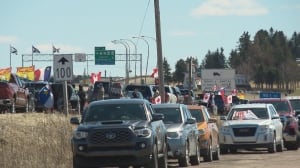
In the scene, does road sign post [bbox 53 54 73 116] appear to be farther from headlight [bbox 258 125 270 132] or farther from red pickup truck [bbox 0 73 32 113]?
red pickup truck [bbox 0 73 32 113]

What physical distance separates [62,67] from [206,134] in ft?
16.1

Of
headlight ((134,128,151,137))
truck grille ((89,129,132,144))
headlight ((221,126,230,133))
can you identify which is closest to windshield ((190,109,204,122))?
headlight ((221,126,230,133))

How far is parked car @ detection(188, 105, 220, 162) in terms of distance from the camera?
2411 cm

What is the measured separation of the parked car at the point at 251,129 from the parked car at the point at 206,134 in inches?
98.2

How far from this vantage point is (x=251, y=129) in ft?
94.1

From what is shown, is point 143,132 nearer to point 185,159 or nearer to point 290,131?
point 185,159

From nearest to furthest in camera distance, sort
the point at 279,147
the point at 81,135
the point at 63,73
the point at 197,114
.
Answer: the point at 81,135 → the point at 63,73 → the point at 197,114 → the point at 279,147

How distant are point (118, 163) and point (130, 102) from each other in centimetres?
190

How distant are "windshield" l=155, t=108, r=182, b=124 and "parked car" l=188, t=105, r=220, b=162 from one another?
160cm

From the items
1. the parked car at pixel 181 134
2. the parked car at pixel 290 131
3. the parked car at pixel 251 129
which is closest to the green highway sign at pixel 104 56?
the parked car at pixel 290 131

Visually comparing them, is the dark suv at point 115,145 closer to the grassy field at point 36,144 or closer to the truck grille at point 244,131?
the grassy field at point 36,144

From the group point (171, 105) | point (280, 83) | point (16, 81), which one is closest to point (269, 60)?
point (280, 83)

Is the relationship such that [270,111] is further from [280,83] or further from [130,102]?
[280,83]

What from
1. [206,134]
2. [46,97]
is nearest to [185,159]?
[206,134]
